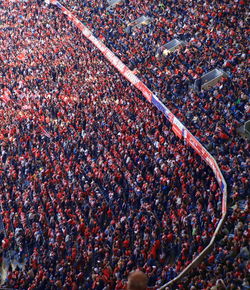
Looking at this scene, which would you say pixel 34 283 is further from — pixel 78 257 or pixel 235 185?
pixel 235 185

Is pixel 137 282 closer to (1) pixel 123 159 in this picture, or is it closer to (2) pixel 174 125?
(1) pixel 123 159

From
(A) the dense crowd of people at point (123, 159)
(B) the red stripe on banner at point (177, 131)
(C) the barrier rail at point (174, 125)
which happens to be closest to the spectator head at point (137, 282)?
(A) the dense crowd of people at point (123, 159)

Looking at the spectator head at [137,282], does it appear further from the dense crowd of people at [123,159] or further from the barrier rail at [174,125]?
the barrier rail at [174,125]

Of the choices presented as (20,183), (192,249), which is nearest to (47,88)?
(20,183)

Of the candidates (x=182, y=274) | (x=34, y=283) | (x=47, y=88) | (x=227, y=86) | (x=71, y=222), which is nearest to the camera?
(x=182, y=274)

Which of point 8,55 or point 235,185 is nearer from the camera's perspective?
point 235,185

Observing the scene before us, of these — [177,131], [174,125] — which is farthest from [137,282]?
[174,125]

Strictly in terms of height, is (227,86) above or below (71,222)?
above
